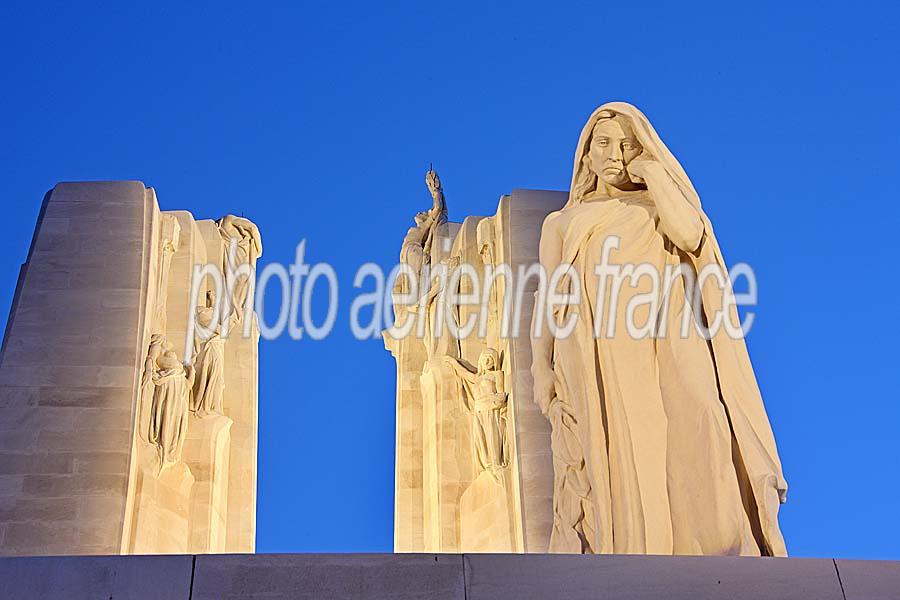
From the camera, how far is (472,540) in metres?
14.6

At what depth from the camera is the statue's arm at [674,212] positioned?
608 cm

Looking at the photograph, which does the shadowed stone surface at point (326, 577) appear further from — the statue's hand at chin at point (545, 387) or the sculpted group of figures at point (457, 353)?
the sculpted group of figures at point (457, 353)

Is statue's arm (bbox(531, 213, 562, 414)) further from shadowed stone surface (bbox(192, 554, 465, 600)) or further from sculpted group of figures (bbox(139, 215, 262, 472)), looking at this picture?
sculpted group of figures (bbox(139, 215, 262, 472))

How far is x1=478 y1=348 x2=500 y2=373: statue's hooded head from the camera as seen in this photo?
14.4 metres

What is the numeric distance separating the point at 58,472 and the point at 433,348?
5764mm

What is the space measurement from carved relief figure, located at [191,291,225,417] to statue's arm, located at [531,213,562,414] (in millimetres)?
8310

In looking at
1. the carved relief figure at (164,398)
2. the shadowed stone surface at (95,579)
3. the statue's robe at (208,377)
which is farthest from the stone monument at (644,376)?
the statue's robe at (208,377)

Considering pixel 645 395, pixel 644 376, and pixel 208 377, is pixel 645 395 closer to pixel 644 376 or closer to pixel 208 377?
pixel 644 376

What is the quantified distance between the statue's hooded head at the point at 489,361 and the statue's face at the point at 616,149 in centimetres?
804

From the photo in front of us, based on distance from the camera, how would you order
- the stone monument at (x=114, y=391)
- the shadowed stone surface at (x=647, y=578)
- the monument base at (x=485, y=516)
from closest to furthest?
the shadowed stone surface at (x=647, y=578) < the stone monument at (x=114, y=391) < the monument base at (x=485, y=516)

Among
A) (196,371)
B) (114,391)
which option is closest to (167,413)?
(114,391)

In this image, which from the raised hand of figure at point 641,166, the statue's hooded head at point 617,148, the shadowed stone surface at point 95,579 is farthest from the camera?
the statue's hooded head at point 617,148

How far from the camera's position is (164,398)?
1266cm

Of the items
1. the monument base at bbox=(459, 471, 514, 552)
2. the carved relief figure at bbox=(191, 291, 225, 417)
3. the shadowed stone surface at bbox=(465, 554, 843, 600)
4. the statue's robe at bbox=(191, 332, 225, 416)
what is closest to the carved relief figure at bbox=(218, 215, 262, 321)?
the carved relief figure at bbox=(191, 291, 225, 417)
